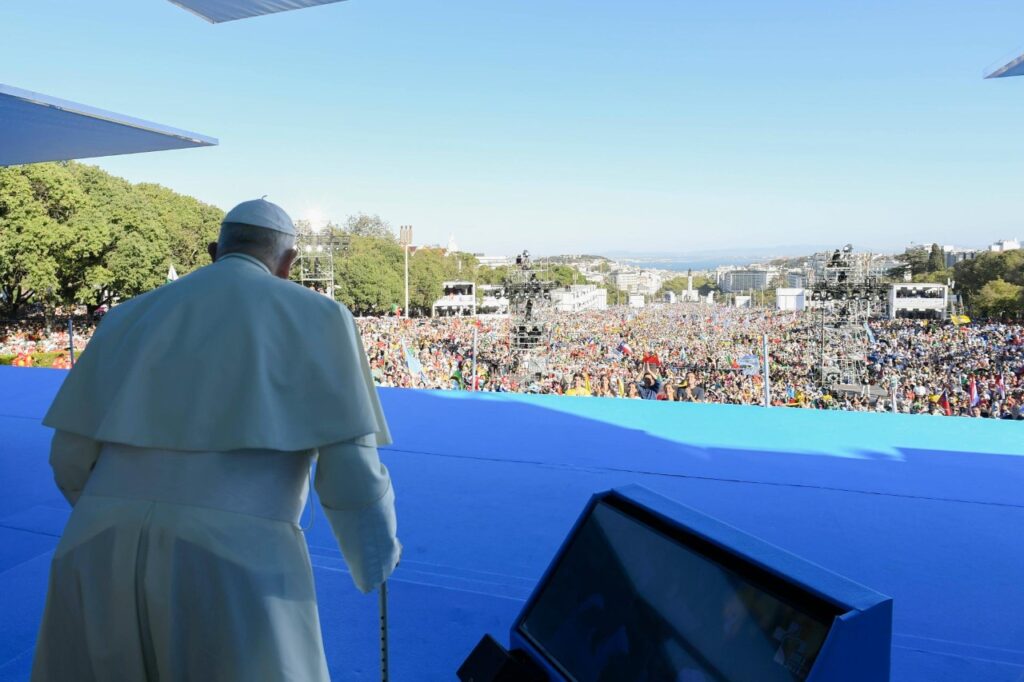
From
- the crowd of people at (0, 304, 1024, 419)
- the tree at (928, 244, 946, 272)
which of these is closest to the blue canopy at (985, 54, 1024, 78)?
the crowd of people at (0, 304, 1024, 419)

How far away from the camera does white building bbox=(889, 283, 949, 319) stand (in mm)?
39281

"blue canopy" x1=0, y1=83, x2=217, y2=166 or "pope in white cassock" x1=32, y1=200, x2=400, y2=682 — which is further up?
"blue canopy" x1=0, y1=83, x2=217, y2=166

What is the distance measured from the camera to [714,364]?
2233 cm

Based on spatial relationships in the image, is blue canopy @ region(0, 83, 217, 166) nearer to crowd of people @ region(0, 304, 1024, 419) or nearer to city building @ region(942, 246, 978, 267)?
crowd of people @ region(0, 304, 1024, 419)

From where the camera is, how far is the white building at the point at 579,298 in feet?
238

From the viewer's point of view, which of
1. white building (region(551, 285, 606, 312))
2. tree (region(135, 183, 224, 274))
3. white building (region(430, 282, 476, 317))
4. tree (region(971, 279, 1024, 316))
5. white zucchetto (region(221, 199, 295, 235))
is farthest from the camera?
white building (region(551, 285, 606, 312))

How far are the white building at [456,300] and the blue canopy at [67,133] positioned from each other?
5172 centimetres

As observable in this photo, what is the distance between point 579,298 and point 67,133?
77687 mm

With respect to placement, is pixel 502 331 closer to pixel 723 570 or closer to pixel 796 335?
pixel 796 335

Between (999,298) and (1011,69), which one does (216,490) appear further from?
(999,298)

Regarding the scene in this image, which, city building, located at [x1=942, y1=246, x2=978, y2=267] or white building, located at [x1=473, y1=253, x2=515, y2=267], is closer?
city building, located at [x1=942, y1=246, x2=978, y2=267]

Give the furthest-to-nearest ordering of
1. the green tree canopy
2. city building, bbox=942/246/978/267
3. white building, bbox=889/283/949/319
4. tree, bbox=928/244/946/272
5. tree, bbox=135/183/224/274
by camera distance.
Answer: city building, bbox=942/246/978/267 → tree, bbox=928/244/946/272 → white building, bbox=889/283/949/319 → tree, bbox=135/183/224/274 → the green tree canopy

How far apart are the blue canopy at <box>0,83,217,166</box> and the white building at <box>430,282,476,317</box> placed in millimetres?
51716

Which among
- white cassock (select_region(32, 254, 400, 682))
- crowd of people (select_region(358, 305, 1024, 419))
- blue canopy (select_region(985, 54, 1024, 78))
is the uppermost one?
blue canopy (select_region(985, 54, 1024, 78))
